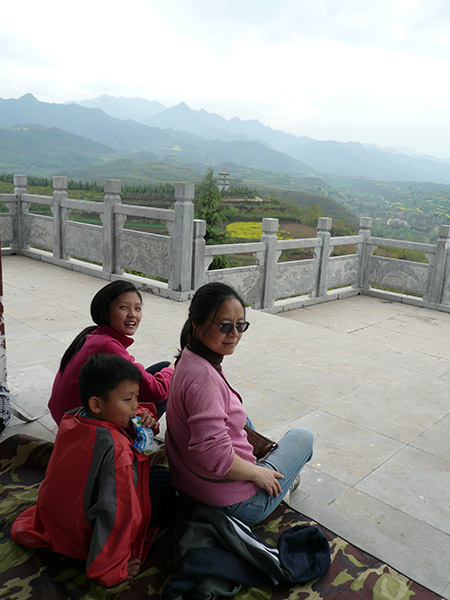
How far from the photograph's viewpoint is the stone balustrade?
21.3 feet

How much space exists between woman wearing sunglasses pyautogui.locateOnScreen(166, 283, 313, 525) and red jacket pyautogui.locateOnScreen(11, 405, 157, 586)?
200mm

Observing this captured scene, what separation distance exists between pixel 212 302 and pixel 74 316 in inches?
151

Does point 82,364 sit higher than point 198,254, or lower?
higher

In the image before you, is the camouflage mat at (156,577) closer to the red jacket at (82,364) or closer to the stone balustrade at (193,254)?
the red jacket at (82,364)

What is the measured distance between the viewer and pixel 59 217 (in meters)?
8.47

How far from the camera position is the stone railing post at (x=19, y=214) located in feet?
29.9

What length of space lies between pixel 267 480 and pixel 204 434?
34 centimetres

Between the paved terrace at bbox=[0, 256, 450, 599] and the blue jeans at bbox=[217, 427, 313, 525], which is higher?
the blue jeans at bbox=[217, 427, 313, 525]

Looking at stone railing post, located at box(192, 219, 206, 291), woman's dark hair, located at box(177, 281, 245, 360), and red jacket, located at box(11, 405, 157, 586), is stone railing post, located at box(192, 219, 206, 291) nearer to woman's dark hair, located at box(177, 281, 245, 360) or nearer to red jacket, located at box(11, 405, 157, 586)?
woman's dark hair, located at box(177, 281, 245, 360)

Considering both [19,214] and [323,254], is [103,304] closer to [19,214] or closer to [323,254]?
[323,254]

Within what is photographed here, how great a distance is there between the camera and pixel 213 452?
1.73 metres

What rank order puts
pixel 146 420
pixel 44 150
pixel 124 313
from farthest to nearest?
pixel 44 150, pixel 124 313, pixel 146 420

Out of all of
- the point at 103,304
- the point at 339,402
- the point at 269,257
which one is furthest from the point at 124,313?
the point at 269,257

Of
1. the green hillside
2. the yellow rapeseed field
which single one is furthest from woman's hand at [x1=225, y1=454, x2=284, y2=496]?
the green hillside
